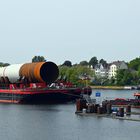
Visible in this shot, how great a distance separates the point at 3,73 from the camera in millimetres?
127062

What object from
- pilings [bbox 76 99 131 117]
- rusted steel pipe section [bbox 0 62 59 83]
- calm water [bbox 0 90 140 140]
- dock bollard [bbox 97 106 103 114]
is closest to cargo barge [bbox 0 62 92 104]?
rusted steel pipe section [bbox 0 62 59 83]

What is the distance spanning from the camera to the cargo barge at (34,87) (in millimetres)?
107188

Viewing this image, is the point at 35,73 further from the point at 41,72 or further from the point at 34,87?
the point at 34,87

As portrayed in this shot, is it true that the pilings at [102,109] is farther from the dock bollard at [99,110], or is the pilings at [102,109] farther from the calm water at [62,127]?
the calm water at [62,127]

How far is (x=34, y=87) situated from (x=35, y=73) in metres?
5.34

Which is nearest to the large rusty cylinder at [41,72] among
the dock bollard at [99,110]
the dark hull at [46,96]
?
the dark hull at [46,96]

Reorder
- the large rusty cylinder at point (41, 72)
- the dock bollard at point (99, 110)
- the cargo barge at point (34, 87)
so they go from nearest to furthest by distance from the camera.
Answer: the dock bollard at point (99, 110), the cargo barge at point (34, 87), the large rusty cylinder at point (41, 72)

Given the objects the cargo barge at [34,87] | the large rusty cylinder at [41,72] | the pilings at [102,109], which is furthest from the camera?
the large rusty cylinder at [41,72]

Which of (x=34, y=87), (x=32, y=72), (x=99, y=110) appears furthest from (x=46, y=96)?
(x=99, y=110)

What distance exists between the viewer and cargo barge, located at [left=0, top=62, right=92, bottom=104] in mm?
107188

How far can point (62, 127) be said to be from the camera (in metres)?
68.8

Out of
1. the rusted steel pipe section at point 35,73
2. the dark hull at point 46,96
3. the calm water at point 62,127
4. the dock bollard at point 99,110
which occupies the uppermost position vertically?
the rusted steel pipe section at point 35,73

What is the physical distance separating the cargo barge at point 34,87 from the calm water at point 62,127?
69.7 ft

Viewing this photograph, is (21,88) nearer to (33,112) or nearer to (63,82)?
(63,82)
